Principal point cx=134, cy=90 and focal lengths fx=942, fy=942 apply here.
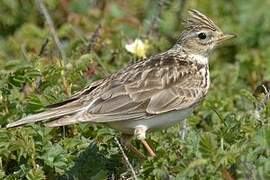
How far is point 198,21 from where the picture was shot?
7414 millimetres

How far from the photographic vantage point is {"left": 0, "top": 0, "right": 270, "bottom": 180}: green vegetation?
5836mm

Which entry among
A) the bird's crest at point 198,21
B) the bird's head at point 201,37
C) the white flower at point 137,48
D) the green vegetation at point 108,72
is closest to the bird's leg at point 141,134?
the green vegetation at point 108,72

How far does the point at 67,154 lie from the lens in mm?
A: 6391

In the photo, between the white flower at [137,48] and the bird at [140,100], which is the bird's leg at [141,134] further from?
the white flower at [137,48]

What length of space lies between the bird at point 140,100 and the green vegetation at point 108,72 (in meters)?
0.18

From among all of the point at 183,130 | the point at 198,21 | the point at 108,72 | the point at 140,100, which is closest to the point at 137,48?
the point at 108,72

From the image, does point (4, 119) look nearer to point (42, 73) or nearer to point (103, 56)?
point (42, 73)

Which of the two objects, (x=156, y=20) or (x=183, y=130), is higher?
(x=156, y=20)

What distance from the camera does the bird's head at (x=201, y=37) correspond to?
739cm

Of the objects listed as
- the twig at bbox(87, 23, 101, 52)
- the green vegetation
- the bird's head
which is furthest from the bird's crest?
the twig at bbox(87, 23, 101, 52)

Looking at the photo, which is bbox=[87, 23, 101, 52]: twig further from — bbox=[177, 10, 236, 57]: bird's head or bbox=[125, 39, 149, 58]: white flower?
bbox=[177, 10, 236, 57]: bird's head

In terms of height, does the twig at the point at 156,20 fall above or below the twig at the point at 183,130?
above

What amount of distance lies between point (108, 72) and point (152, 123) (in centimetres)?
198

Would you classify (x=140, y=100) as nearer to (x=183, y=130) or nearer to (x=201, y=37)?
(x=183, y=130)
